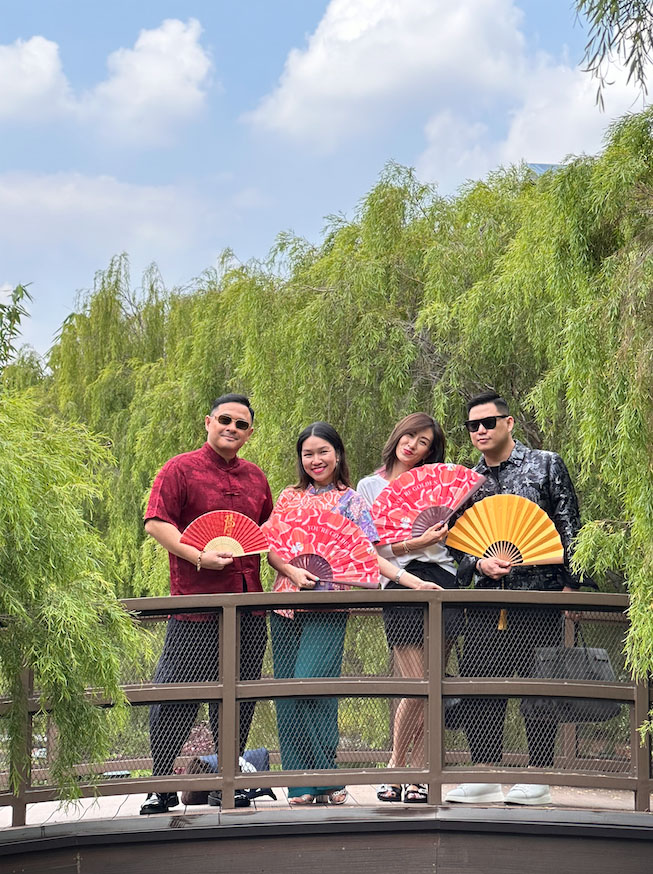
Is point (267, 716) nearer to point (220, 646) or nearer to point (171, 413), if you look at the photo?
point (220, 646)

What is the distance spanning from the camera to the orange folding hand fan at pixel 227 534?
4527mm

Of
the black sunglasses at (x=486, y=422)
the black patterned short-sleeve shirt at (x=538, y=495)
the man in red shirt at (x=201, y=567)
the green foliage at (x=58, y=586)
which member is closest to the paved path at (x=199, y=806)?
the man in red shirt at (x=201, y=567)

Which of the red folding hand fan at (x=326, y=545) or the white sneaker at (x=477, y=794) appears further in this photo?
the white sneaker at (x=477, y=794)

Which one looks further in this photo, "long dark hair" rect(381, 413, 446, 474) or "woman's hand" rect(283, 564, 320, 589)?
"long dark hair" rect(381, 413, 446, 474)

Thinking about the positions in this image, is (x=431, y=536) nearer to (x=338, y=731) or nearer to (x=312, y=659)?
(x=312, y=659)

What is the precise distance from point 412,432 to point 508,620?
81cm

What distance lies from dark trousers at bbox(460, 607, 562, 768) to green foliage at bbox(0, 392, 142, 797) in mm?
1310

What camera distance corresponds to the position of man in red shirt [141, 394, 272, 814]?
4.49 metres

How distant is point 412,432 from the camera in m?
4.71

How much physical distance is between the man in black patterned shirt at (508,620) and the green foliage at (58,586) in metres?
1.34

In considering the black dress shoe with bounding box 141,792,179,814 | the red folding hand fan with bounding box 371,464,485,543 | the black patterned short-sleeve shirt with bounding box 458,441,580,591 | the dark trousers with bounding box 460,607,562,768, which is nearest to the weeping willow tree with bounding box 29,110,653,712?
the black patterned short-sleeve shirt with bounding box 458,441,580,591

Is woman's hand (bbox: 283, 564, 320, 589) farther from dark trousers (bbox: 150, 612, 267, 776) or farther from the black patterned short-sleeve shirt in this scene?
the black patterned short-sleeve shirt

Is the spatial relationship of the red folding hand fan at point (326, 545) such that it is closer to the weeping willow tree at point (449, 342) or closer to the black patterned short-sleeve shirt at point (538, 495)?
the black patterned short-sleeve shirt at point (538, 495)

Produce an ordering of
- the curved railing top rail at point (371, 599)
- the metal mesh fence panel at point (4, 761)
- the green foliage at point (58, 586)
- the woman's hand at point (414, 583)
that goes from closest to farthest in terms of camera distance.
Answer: the green foliage at point (58, 586) → the metal mesh fence panel at point (4, 761) → the curved railing top rail at point (371, 599) → the woman's hand at point (414, 583)
